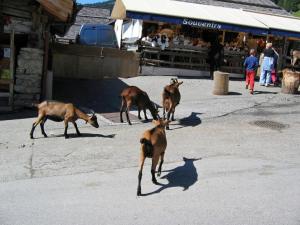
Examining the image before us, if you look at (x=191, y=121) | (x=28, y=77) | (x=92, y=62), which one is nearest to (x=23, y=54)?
(x=28, y=77)

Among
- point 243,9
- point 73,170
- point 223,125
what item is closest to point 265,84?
point 243,9

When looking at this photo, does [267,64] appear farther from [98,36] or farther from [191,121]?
[98,36]

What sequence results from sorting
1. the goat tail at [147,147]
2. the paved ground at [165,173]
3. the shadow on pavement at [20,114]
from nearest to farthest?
the paved ground at [165,173]
the goat tail at [147,147]
the shadow on pavement at [20,114]

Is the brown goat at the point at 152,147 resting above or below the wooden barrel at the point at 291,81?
below

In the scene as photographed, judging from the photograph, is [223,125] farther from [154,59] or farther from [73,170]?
[154,59]

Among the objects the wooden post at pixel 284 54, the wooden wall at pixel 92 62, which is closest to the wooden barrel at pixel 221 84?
the wooden wall at pixel 92 62

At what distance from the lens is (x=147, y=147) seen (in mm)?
7199

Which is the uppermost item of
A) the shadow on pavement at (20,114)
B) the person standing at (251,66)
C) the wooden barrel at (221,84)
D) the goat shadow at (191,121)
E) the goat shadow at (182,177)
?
the person standing at (251,66)

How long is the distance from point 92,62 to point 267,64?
705cm

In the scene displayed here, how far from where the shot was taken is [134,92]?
12125mm

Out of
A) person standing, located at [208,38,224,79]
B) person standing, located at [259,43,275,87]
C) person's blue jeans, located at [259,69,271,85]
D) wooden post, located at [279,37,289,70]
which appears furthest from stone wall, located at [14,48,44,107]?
wooden post, located at [279,37,289,70]

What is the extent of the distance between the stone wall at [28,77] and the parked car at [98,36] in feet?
38.6

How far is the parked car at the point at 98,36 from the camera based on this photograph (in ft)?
83.3

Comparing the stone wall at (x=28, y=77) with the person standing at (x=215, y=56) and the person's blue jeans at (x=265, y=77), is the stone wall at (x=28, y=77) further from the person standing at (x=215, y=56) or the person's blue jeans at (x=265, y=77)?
the person's blue jeans at (x=265, y=77)
